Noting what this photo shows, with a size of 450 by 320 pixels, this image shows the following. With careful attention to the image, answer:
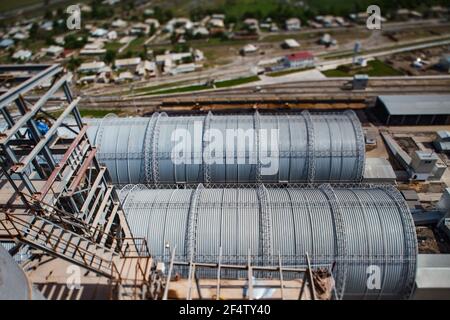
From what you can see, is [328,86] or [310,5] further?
[310,5]

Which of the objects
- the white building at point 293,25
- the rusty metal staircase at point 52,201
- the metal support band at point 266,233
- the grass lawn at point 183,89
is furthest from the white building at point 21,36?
the metal support band at point 266,233

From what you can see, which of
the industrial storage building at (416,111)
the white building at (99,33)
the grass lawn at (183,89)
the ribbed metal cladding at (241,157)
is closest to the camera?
the ribbed metal cladding at (241,157)

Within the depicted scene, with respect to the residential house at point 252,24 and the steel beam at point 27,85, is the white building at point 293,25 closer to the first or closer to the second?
the residential house at point 252,24


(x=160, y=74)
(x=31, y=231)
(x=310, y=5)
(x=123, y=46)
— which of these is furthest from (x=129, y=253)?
(x=310, y=5)

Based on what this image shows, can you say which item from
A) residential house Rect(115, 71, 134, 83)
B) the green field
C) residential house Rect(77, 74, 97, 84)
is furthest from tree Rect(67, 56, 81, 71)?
the green field

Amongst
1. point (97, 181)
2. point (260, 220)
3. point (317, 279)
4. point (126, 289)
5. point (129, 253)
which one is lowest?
point (260, 220)

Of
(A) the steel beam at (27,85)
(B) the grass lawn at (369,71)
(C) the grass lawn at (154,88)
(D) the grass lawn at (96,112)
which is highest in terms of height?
(A) the steel beam at (27,85)

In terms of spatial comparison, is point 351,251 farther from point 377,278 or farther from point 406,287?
point 406,287

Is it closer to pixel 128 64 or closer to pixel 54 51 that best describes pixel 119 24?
pixel 54 51
